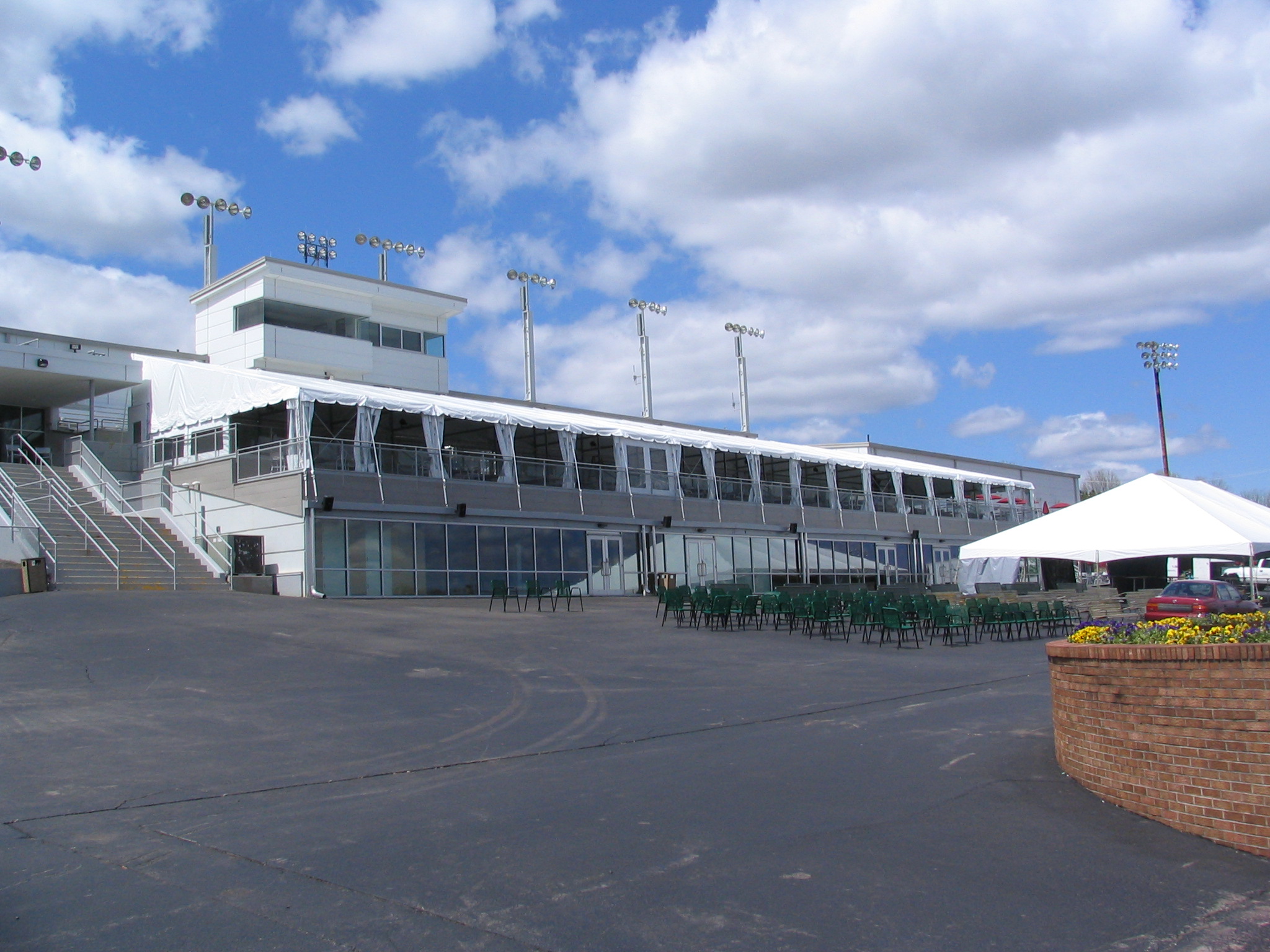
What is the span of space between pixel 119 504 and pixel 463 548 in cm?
946

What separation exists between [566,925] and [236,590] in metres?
22.0

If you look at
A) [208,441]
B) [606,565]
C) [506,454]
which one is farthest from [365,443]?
[606,565]

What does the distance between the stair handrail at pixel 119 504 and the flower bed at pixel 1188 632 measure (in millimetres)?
21040

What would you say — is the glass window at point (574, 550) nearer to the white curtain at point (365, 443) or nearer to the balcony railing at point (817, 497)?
the white curtain at point (365, 443)

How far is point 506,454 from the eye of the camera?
31000 mm

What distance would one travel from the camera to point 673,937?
4.92 metres

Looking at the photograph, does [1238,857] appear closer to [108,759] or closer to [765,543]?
[108,759]

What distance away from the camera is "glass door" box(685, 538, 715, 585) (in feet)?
121

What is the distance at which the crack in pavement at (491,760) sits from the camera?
25.1 ft

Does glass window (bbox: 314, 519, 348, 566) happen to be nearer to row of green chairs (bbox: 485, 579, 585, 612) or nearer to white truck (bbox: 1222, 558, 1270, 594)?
row of green chairs (bbox: 485, 579, 585, 612)

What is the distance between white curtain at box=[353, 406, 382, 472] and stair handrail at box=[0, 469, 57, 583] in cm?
712

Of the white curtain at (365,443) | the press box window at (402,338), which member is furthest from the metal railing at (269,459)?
the press box window at (402,338)

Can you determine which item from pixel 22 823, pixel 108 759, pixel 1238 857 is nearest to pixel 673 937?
pixel 1238 857

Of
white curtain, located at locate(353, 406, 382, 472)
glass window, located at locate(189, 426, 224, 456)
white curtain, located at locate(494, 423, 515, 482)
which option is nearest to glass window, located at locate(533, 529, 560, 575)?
white curtain, located at locate(494, 423, 515, 482)
